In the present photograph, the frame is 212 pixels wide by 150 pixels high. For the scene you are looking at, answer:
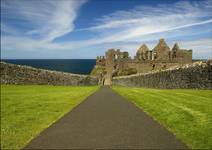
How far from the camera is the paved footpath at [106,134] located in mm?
7406

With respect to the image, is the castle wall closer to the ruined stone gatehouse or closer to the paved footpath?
the ruined stone gatehouse

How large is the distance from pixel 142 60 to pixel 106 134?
63.6 metres

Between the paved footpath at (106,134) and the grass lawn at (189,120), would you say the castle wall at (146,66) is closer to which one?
the grass lawn at (189,120)

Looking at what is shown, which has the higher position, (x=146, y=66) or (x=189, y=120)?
(x=146, y=66)

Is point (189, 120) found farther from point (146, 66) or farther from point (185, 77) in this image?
point (146, 66)

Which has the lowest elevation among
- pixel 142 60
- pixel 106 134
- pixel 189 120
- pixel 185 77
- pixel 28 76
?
pixel 106 134

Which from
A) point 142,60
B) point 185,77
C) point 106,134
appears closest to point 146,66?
point 142,60

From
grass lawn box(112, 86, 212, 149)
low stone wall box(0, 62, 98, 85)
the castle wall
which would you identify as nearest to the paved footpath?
grass lawn box(112, 86, 212, 149)

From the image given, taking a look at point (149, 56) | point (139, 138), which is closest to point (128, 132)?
point (139, 138)

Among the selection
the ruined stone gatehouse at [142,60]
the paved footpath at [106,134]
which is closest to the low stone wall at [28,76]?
the paved footpath at [106,134]

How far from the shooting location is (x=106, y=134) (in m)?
8.59

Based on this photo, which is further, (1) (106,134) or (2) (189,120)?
(2) (189,120)

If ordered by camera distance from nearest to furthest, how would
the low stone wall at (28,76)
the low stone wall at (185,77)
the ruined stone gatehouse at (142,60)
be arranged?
the low stone wall at (185,77)
the low stone wall at (28,76)
the ruined stone gatehouse at (142,60)

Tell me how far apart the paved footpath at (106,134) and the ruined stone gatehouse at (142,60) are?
5347cm
